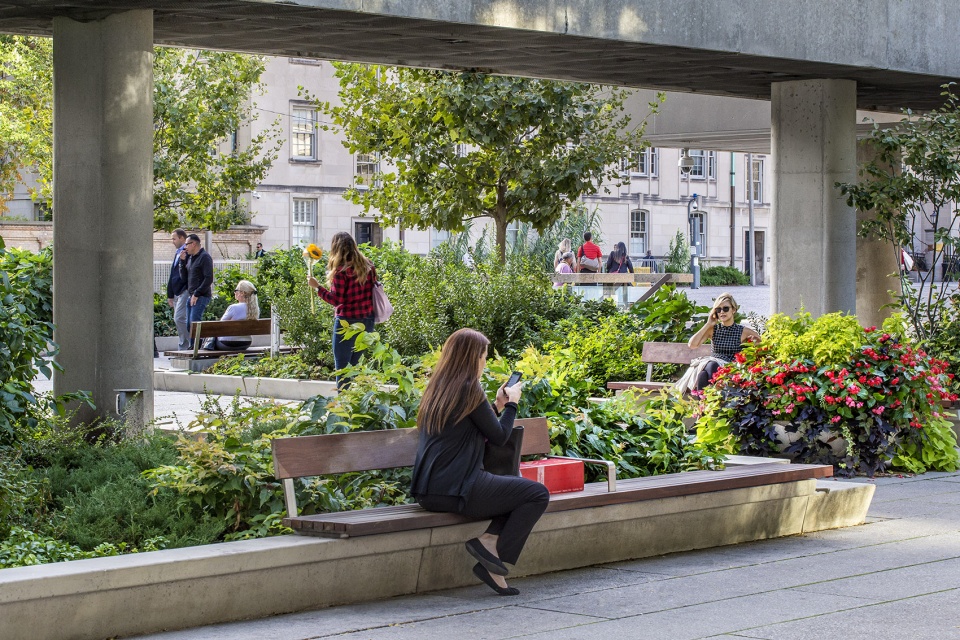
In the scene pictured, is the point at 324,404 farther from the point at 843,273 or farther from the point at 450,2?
the point at 843,273

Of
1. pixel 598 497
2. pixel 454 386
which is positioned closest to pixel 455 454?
pixel 454 386

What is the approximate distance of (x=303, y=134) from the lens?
47.5 metres

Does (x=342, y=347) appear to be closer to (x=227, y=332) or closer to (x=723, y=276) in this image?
(x=227, y=332)

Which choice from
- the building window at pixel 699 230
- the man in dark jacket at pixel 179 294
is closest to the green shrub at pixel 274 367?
the man in dark jacket at pixel 179 294

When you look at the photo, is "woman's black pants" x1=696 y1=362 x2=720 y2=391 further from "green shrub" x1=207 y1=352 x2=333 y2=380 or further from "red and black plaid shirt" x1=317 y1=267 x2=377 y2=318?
"green shrub" x1=207 y1=352 x2=333 y2=380

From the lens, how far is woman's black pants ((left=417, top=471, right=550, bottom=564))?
660 centimetres

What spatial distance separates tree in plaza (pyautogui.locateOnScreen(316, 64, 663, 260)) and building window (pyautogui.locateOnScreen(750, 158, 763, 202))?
46.4 m

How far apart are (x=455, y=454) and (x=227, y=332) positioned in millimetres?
11657

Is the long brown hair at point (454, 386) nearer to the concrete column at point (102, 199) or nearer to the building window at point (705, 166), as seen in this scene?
the concrete column at point (102, 199)

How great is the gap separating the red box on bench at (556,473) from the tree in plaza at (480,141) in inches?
467

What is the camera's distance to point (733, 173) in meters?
62.7

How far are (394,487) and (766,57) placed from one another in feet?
22.4

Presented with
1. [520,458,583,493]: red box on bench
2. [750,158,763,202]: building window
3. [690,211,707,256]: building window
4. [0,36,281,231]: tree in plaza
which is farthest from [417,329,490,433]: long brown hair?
[750,158,763,202]: building window

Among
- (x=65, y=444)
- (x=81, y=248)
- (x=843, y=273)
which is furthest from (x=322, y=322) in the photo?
(x=65, y=444)
